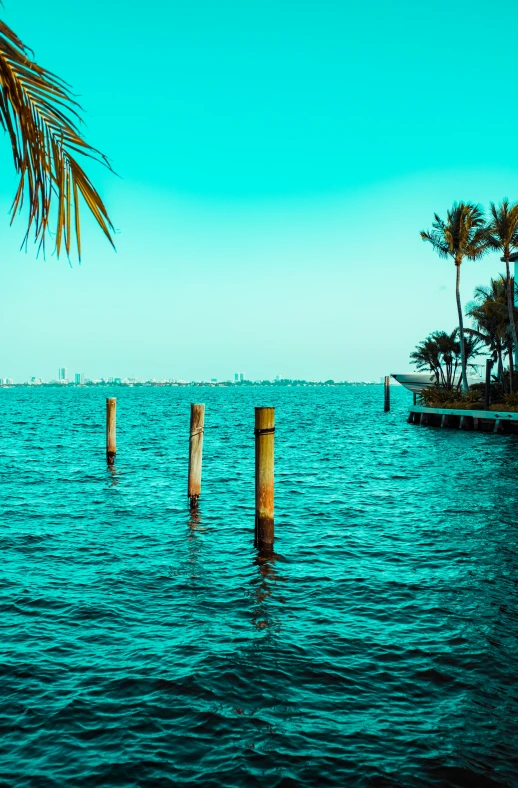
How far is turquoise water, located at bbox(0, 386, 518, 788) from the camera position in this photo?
5.84m

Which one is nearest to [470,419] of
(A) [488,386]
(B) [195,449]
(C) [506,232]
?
(A) [488,386]

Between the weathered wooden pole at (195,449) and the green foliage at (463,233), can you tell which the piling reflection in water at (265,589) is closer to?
the weathered wooden pole at (195,449)

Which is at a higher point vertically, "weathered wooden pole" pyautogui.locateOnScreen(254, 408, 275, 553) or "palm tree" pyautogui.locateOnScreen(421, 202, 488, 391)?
"palm tree" pyautogui.locateOnScreen(421, 202, 488, 391)

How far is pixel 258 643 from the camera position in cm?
834

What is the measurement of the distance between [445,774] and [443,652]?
2.57 m

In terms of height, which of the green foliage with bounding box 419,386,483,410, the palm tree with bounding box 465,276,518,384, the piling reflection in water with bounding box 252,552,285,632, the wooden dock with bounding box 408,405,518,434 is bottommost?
the piling reflection in water with bounding box 252,552,285,632

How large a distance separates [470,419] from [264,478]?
32.4 meters

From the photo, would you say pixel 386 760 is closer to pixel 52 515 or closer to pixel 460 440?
pixel 52 515

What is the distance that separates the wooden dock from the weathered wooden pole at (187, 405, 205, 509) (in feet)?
81.9

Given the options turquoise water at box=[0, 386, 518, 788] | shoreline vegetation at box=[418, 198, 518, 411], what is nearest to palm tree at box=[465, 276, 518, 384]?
shoreline vegetation at box=[418, 198, 518, 411]

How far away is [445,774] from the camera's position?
5.54m

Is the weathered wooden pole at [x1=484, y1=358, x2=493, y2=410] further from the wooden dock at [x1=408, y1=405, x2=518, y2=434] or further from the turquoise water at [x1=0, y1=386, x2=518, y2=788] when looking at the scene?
the turquoise water at [x1=0, y1=386, x2=518, y2=788]

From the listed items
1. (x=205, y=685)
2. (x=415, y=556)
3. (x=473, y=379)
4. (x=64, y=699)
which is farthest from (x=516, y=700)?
(x=473, y=379)

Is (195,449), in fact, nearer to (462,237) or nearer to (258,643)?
(258,643)
